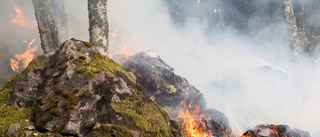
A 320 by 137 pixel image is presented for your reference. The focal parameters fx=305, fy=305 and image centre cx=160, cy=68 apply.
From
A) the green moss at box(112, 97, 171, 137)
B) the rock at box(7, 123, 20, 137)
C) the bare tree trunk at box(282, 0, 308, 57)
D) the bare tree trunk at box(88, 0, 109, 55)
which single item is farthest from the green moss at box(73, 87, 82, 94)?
the bare tree trunk at box(282, 0, 308, 57)

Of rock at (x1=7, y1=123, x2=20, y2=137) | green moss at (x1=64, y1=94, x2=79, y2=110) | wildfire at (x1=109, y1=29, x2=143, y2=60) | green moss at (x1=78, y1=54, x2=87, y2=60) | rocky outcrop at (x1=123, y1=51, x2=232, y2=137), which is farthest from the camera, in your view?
wildfire at (x1=109, y1=29, x2=143, y2=60)

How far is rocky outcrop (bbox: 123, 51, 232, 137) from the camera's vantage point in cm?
935

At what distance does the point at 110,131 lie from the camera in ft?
11.2

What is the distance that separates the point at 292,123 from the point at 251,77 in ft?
10.7

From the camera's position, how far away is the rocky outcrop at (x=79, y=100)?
11.1 ft

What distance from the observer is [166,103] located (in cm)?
935

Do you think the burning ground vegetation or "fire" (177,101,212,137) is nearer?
the burning ground vegetation

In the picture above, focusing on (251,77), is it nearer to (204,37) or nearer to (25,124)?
(204,37)

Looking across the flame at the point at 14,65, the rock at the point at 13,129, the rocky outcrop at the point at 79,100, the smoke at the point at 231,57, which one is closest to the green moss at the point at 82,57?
the rocky outcrop at the point at 79,100

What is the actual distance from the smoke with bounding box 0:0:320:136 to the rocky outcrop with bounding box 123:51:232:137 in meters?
2.25

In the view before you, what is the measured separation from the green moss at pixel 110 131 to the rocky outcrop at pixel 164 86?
18.0 feet

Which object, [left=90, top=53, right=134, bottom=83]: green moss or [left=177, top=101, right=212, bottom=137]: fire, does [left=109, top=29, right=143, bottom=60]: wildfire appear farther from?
[left=90, top=53, right=134, bottom=83]: green moss

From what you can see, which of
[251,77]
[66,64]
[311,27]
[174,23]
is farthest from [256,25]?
[66,64]

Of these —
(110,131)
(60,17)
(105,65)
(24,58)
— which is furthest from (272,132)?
(24,58)
